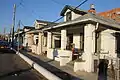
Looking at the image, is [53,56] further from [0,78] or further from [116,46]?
[0,78]

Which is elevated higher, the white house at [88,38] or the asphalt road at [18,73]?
the white house at [88,38]

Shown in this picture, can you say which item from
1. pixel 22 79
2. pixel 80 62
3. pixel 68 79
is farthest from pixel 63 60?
pixel 22 79

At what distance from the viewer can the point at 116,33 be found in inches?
714

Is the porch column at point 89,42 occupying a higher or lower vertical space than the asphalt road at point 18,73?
higher

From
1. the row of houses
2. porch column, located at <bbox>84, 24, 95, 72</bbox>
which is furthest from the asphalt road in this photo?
porch column, located at <bbox>84, 24, 95, 72</bbox>

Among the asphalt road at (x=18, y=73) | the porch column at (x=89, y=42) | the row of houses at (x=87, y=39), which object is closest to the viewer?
the asphalt road at (x=18, y=73)

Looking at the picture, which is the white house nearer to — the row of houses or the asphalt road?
the row of houses

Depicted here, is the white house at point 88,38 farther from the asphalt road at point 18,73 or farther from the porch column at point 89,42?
the asphalt road at point 18,73

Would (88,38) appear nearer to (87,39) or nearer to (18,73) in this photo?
(87,39)

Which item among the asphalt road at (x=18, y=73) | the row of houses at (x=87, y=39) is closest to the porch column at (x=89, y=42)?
the row of houses at (x=87, y=39)

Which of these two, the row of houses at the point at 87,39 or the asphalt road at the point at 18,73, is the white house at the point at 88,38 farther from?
the asphalt road at the point at 18,73

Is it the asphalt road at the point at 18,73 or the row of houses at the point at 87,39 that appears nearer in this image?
the asphalt road at the point at 18,73

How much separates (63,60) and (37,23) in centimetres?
2458

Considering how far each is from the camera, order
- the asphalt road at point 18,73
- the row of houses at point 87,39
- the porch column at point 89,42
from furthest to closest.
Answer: the row of houses at point 87,39 → the porch column at point 89,42 → the asphalt road at point 18,73
